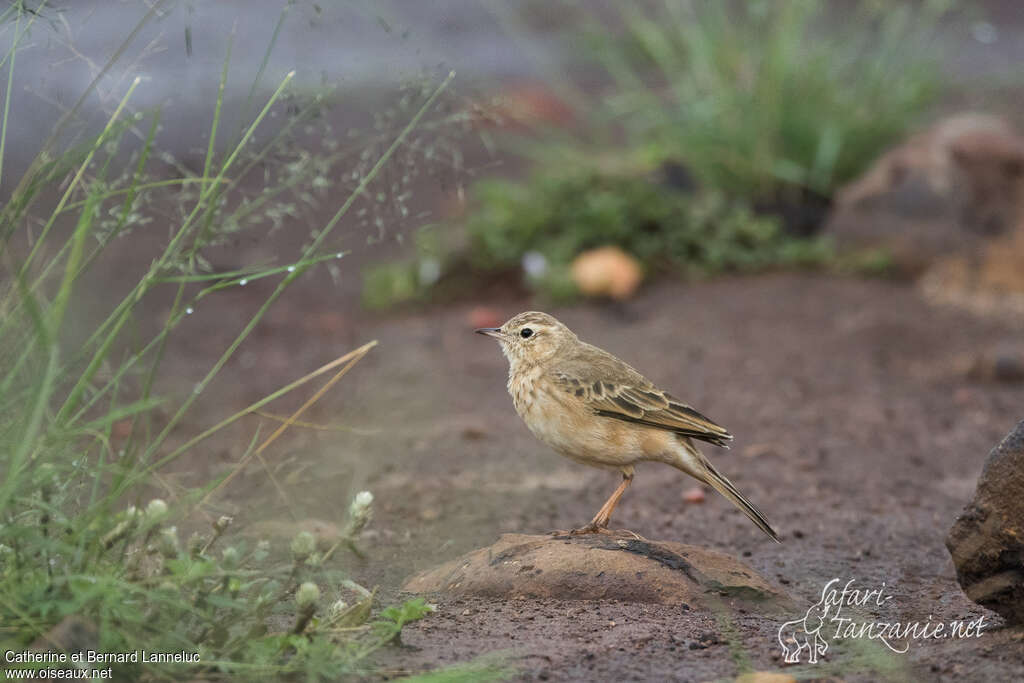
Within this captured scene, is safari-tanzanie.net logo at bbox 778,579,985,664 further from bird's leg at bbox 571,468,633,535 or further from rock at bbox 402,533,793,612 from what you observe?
bird's leg at bbox 571,468,633,535

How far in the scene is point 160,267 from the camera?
355 cm

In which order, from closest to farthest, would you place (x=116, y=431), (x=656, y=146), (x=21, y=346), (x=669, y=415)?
(x=21, y=346), (x=669, y=415), (x=116, y=431), (x=656, y=146)

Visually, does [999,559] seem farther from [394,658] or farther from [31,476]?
[31,476]

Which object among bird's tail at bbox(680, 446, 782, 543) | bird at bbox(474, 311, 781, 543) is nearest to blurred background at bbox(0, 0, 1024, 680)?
bird's tail at bbox(680, 446, 782, 543)

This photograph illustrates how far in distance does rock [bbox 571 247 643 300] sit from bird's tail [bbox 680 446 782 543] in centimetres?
503

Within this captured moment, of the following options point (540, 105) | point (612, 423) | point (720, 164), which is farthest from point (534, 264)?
point (612, 423)

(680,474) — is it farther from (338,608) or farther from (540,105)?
(540,105)

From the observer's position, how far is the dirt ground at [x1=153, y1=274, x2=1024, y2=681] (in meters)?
3.79

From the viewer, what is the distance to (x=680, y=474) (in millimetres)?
6887

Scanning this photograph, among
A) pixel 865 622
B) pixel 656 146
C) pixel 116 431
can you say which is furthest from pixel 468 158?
pixel 865 622

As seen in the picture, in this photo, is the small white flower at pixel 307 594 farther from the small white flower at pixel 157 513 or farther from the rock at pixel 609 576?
the rock at pixel 609 576

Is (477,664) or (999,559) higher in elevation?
(999,559)

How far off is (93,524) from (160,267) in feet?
2.72

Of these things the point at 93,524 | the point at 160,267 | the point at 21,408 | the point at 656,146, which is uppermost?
the point at 656,146
